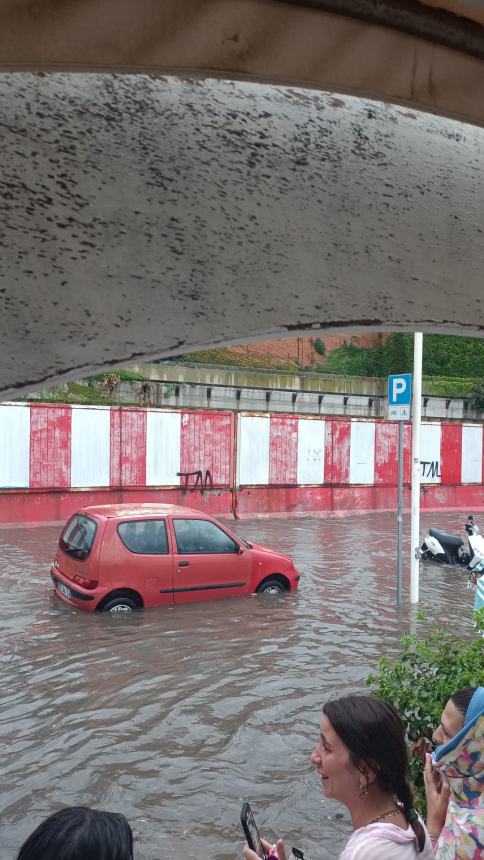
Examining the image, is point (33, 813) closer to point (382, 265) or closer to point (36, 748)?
point (36, 748)

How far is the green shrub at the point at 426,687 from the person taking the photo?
3662 mm

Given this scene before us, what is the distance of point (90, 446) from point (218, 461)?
3.64 metres

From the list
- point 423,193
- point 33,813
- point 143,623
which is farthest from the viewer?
point 143,623

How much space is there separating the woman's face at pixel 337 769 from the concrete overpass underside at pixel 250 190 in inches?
59.8

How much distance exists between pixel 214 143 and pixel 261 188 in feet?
0.77

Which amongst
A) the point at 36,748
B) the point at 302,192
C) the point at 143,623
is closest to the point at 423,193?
the point at 302,192

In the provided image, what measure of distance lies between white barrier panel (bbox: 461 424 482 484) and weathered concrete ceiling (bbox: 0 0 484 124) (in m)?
22.5

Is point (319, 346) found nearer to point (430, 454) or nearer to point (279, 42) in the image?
point (430, 454)

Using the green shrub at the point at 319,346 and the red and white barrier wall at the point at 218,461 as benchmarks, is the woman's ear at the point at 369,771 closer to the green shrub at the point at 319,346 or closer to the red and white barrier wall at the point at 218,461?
the red and white barrier wall at the point at 218,461

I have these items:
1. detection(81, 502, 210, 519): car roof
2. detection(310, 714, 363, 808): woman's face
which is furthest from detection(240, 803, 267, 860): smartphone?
detection(81, 502, 210, 519): car roof

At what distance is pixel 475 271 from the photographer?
302 cm

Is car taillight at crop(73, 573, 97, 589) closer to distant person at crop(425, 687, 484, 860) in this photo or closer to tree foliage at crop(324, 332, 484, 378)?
distant person at crop(425, 687, 484, 860)

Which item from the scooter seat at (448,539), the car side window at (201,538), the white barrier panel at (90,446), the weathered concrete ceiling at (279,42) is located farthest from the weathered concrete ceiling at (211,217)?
the white barrier panel at (90,446)

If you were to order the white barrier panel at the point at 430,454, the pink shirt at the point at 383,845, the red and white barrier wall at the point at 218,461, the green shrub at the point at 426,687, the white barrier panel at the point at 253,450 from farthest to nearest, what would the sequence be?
1. the white barrier panel at the point at 430,454
2. the white barrier panel at the point at 253,450
3. the red and white barrier wall at the point at 218,461
4. the green shrub at the point at 426,687
5. the pink shirt at the point at 383,845
